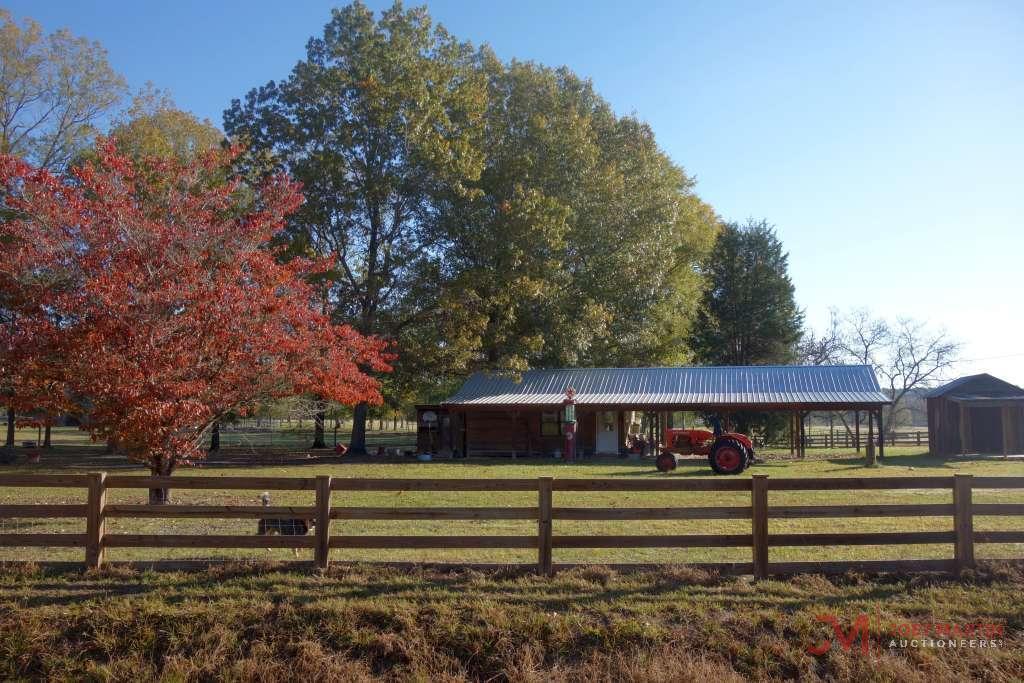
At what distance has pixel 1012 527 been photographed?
1123 cm

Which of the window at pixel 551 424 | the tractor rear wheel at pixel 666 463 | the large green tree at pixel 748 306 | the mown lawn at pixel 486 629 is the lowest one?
the mown lawn at pixel 486 629

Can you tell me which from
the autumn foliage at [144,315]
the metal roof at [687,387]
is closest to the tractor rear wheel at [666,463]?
the metal roof at [687,387]

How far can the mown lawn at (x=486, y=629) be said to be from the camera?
6727 millimetres

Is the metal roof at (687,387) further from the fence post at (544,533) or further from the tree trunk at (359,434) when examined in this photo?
the fence post at (544,533)

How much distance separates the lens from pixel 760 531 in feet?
27.0

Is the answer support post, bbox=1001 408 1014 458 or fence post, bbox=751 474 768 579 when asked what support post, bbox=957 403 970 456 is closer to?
support post, bbox=1001 408 1014 458

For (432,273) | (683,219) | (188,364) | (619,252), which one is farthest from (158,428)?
(683,219)

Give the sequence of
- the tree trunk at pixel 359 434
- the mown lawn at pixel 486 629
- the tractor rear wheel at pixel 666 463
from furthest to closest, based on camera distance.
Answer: the tree trunk at pixel 359 434, the tractor rear wheel at pixel 666 463, the mown lawn at pixel 486 629

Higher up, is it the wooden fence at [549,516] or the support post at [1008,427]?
the support post at [1008,427]

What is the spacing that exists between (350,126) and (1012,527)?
26667mm

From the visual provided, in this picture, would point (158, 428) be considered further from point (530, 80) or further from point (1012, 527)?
point (530, 80)

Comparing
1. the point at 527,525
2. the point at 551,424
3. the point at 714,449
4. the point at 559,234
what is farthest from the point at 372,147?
the point at 527,525

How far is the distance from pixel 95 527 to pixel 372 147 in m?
25.7

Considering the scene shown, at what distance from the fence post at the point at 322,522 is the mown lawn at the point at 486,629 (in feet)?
1.17
